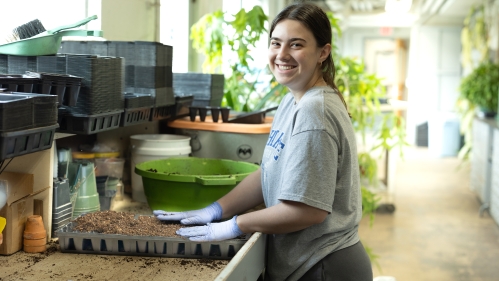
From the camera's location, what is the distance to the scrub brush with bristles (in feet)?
5.91

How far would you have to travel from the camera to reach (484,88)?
740 centimetres

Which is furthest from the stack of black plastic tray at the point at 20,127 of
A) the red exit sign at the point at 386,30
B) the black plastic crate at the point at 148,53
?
the red exit sign at the point at 386,30

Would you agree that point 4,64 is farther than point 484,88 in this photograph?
No

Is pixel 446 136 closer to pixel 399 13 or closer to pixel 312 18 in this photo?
pixel 399 13

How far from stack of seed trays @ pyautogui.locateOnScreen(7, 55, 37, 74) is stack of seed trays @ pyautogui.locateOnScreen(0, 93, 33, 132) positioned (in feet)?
1.72

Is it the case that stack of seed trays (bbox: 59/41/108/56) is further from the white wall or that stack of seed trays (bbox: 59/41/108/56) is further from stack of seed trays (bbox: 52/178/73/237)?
stack of seed trays (bbox: 52/178/73/237)

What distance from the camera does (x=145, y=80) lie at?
2.26 meters

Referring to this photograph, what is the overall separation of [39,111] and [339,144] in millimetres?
785

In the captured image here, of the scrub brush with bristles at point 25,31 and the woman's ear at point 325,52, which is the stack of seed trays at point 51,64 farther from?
the woman's ear at point 325,52

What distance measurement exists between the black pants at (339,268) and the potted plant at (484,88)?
5761mm

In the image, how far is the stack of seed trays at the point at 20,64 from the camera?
177cm

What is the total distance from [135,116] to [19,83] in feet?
2.18

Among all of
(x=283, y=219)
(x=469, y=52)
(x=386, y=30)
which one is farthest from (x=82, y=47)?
(x=386, y=30)

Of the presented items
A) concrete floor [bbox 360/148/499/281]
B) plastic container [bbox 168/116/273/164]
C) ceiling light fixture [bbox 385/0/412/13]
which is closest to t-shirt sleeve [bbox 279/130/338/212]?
plastic container [bbox 168/116/273/164]
